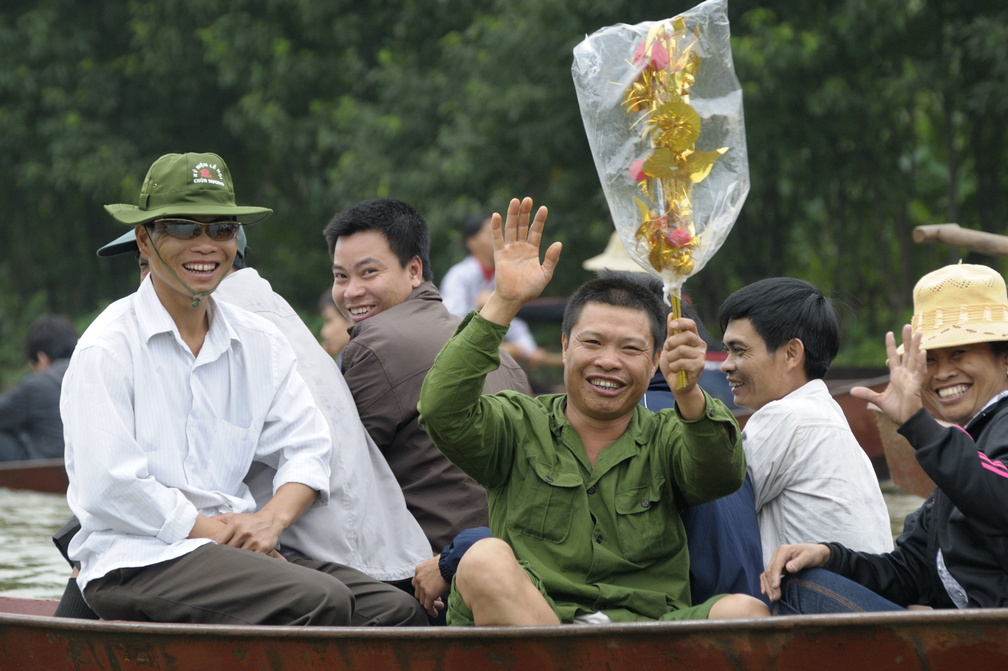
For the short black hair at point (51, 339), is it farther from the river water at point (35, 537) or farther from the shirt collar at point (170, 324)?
the shirt collar at point (170, 324)

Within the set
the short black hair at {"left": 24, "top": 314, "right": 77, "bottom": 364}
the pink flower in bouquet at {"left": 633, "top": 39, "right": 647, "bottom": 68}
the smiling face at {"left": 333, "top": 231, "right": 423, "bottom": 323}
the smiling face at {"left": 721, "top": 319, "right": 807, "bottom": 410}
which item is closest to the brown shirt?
the smiling face at {"left": 333, "top": 231, "right": 423, "bottom": 323}

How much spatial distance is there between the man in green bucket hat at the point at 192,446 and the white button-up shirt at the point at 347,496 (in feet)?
0.19

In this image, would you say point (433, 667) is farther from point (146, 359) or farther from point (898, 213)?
point (898, 213)

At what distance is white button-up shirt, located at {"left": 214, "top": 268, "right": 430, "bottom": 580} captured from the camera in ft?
10.4

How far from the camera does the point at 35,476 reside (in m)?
7.65

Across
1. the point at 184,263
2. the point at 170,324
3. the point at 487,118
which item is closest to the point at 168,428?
the point at 170,324

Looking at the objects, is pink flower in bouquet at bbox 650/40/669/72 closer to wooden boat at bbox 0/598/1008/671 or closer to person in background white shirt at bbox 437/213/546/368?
wooden boat at bbox 0/598/1008/671

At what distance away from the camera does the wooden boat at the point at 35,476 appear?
24.9 ft

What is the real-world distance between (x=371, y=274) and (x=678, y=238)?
5.14 ft

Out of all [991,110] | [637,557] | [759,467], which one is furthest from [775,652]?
[991,110]

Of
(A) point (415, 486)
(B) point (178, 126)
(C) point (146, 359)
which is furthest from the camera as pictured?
(B) point (178, 126)

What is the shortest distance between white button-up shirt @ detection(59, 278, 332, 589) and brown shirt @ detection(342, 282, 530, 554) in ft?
1.10

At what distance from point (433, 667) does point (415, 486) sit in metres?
0.97

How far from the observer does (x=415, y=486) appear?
11.6 ft
